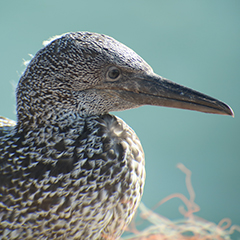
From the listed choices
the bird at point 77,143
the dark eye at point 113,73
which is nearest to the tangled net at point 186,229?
the bird at point 77,143

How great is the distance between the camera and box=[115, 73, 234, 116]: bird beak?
Result: 814 mm

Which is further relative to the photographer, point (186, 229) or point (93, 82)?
point (186, 229)

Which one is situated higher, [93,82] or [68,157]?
[93,82]

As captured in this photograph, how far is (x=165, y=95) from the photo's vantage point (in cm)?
84

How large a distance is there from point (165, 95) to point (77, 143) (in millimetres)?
263

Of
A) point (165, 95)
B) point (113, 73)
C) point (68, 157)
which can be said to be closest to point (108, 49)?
point (113, 73)

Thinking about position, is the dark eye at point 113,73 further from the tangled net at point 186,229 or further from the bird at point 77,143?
the tangled net at point 186,229

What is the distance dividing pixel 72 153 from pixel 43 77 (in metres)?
0.21

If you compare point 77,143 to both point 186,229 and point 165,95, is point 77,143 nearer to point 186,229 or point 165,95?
point 165,95

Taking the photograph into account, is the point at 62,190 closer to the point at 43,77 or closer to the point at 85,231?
the point at 85,231

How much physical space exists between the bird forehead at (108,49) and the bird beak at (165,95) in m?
0.04

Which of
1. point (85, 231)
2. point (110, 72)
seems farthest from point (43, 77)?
point (85, 231)

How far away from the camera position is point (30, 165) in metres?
0.83

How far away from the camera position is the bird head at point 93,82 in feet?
2.68
